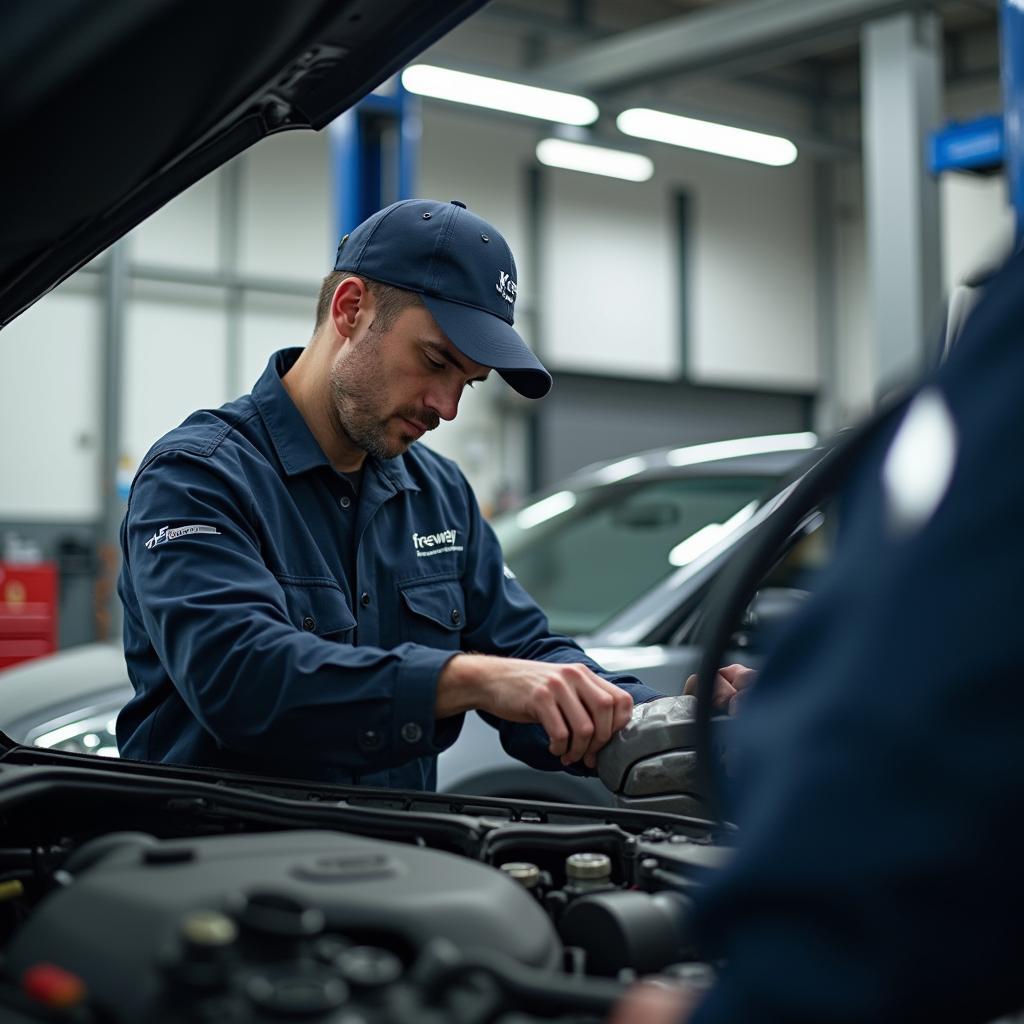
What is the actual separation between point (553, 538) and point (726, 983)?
3143 mm

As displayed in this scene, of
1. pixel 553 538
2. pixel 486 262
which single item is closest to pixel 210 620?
pixel 486 262

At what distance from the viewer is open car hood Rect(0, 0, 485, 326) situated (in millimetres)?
1021

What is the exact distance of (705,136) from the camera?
911 cm

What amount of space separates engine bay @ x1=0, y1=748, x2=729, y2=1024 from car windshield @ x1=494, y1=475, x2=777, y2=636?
6.15 feet

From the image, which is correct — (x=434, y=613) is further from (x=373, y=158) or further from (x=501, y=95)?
(x=501, y=95)

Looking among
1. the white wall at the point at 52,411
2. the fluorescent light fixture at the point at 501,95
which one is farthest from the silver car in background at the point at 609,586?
the white wall at the point at 52,411

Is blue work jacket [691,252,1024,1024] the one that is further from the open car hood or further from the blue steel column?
the blue steel column

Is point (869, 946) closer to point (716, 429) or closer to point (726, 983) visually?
point (726, 983)

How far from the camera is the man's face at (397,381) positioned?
6.04ft

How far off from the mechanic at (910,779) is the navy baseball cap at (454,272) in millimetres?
1234

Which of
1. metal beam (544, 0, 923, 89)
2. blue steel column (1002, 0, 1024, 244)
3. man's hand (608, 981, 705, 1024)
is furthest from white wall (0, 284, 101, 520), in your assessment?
man's hand (608, 981, 705, 1024)

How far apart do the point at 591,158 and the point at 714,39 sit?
1.81 m

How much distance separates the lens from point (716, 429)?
12.0 metres

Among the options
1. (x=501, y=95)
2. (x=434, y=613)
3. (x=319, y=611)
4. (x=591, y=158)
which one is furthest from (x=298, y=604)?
(x=591, y=158)
